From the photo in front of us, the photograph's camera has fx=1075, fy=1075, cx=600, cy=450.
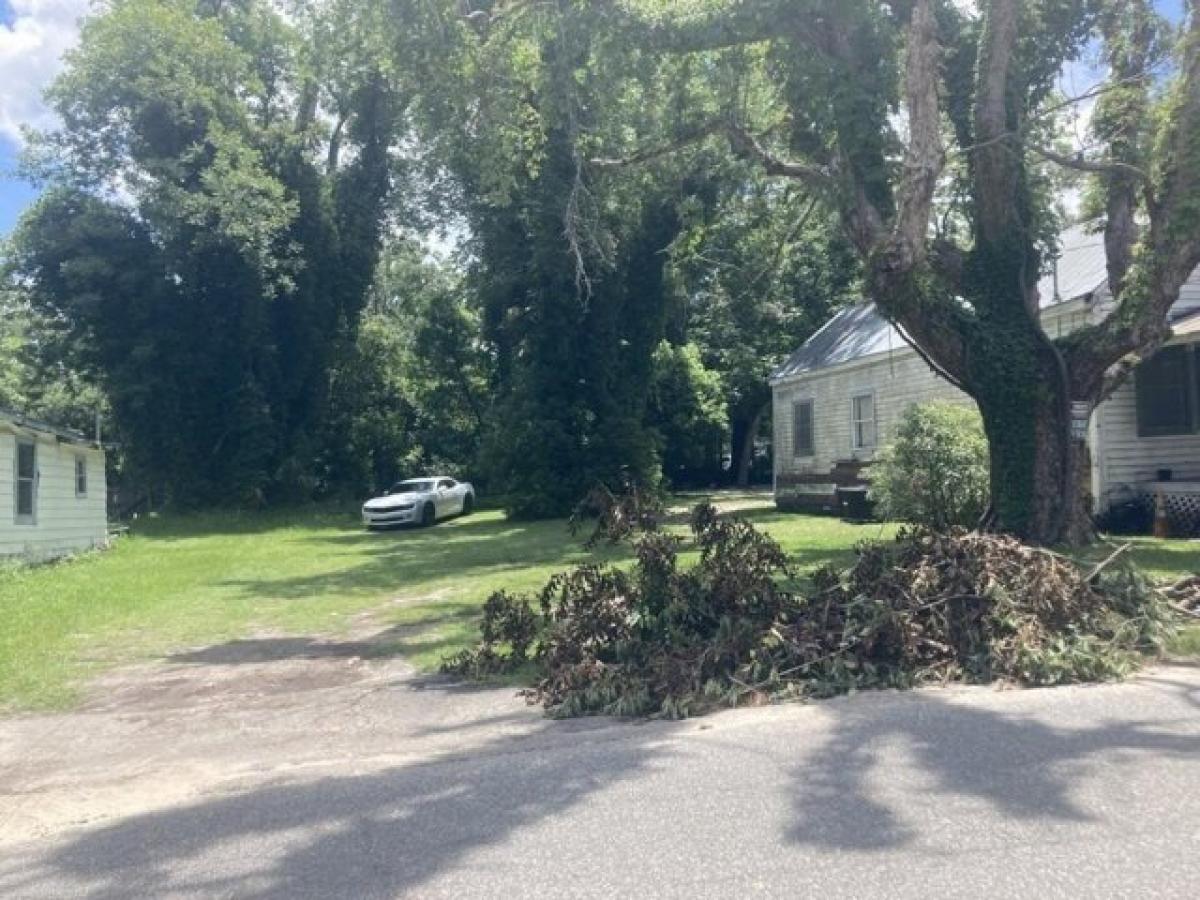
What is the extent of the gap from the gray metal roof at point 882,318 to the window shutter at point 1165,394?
1.63 meters

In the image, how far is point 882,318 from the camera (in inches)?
661

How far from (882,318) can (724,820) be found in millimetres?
12894

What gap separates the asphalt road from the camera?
4438 mm

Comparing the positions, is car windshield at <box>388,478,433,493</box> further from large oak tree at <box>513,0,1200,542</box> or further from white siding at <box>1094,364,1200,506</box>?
white siding at <box>1094,364,1200,506</box>

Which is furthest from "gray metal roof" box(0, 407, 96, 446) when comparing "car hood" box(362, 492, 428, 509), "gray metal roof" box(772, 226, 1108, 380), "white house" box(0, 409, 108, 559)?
"gray metal roof" box(772, 226, 1108, 380)

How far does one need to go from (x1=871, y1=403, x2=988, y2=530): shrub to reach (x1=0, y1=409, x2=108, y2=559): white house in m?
14.6

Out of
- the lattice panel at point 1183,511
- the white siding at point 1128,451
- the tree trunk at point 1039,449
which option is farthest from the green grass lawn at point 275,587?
the white siding at point 1128,451

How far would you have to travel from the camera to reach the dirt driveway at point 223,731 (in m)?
6.52

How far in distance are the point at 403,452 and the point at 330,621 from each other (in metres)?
28.0

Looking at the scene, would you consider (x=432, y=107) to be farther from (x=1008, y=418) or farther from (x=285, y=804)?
(x=285, y=804)

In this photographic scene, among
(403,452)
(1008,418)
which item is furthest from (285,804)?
(403,452)

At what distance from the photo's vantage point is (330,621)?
512 inches

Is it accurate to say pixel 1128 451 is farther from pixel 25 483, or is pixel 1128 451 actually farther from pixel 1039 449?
pixel 25 483

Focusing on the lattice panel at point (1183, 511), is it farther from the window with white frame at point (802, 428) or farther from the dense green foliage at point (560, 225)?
the window with white frame at point (802, 428)
